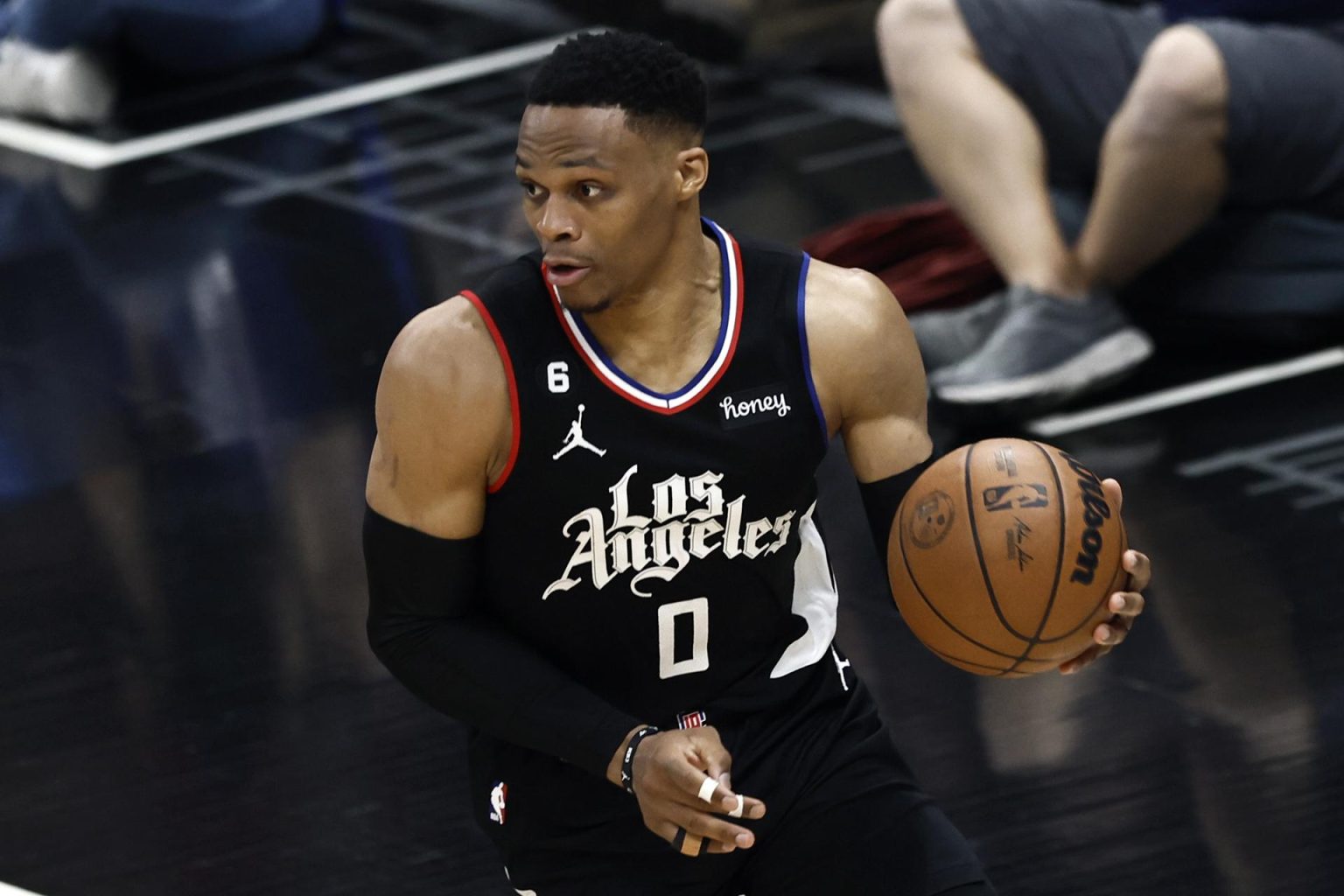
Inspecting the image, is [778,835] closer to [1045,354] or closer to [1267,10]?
[1045,354]

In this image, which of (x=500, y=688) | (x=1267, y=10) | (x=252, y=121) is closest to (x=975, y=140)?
(x=1267, y=10)

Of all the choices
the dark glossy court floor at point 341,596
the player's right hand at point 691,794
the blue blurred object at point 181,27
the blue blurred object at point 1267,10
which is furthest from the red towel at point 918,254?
the blue blurred object at point 181,27

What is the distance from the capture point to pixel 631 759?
85.6 inches

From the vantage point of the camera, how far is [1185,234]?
179 inches

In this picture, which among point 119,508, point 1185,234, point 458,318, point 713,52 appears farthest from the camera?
point 713,52

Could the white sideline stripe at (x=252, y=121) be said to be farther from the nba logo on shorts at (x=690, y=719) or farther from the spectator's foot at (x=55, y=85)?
the nba logo on shorts at (x=690, y=719)

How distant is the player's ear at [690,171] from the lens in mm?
2262

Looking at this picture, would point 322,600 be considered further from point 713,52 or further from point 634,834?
point 713,52

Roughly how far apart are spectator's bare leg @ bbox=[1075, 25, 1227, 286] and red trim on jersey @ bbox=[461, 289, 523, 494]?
2501 mm

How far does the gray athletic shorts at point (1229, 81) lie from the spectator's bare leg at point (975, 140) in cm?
6

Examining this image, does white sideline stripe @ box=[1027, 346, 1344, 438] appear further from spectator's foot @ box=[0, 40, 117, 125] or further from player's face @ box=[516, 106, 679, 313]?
spectator's foot @ box=[0, 40, 117, 125]

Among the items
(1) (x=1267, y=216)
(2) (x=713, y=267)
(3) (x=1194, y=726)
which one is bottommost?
(3) (x=1194, y=726)

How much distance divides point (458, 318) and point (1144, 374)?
8.82 feet

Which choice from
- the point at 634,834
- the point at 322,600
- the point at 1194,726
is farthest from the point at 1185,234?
the point at 634,834
